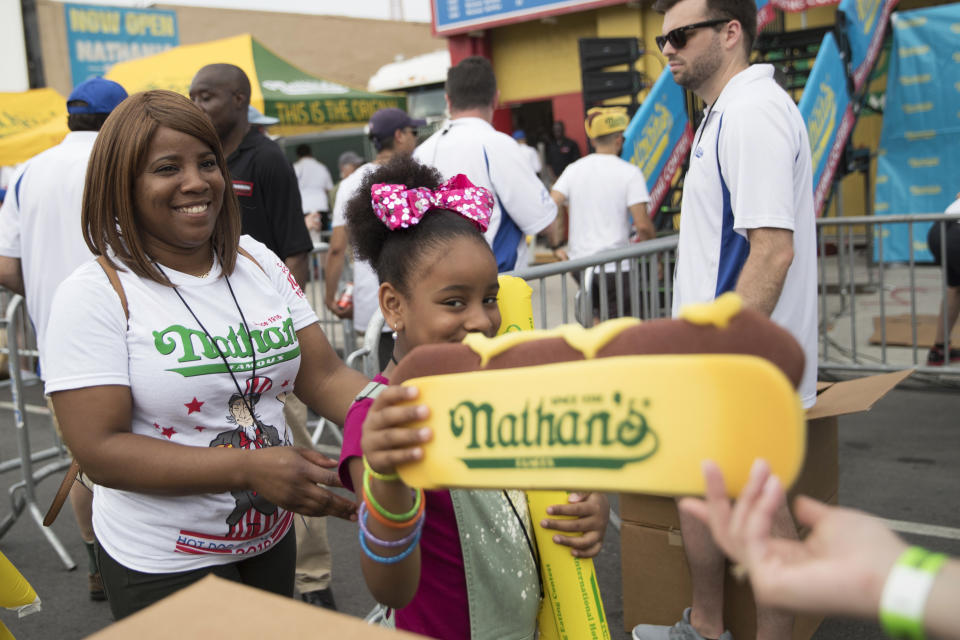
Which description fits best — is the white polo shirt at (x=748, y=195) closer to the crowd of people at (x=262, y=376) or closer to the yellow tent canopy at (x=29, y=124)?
the crowd of people at (x=262, y=376)

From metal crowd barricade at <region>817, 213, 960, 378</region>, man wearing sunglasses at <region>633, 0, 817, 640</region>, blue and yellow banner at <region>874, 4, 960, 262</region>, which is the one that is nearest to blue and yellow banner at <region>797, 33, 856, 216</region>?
metal crowd barricade at <region>817, 213, 960, 378</region>

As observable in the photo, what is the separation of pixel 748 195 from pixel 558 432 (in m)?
1.89

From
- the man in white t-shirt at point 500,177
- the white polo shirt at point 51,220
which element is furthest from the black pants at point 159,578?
the man in white t-shirt at point 500,177

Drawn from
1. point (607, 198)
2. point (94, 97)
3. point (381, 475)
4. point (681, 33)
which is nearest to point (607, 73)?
point (607, 198)

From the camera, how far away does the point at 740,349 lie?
90 cm

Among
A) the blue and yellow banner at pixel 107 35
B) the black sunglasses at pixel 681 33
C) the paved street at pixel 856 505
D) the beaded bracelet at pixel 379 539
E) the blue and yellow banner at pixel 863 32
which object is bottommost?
the paved street at pixel 856 505

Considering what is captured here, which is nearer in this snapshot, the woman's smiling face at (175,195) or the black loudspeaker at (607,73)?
the woman's smiling face at (175,195)

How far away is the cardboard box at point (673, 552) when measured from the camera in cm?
301

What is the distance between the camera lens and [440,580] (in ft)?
5.59

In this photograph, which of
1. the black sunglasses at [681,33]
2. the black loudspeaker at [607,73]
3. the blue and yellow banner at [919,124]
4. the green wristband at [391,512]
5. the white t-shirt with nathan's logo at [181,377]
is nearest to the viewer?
the green wristband at [391,512]

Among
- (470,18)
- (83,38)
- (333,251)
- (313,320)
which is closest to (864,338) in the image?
(333,251)

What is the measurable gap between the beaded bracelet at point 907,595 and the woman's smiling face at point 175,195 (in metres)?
1.59

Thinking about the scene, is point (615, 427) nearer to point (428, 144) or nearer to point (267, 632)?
point (267, 632)

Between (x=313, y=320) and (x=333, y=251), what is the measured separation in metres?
Answer: 3.52
